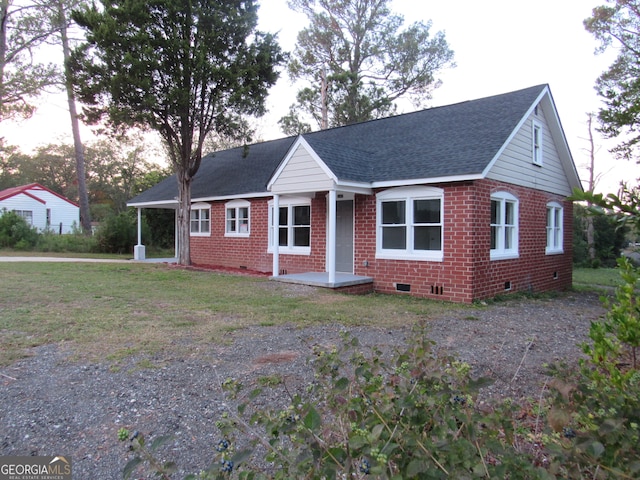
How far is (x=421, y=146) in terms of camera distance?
39.3 feet

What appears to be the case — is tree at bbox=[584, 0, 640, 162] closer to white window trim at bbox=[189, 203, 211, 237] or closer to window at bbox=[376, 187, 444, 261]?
window at bbox=[376, 187, 444, 261]

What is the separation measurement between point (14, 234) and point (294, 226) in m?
19.6

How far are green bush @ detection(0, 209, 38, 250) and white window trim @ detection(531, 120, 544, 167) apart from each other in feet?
85.0

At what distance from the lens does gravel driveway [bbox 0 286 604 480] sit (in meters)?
3.20

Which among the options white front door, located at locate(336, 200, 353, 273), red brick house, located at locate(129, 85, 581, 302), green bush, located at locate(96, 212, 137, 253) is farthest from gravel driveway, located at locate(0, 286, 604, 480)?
green bush, located at locate(96, 212, 137, 253)

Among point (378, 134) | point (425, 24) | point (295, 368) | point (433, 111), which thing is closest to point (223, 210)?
point (378, 134)

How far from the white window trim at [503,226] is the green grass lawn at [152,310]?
2520mm

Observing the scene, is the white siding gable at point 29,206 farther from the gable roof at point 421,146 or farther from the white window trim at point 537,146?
the white window trim at point 537,146

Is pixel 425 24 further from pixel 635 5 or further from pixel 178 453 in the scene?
pixel 178 453

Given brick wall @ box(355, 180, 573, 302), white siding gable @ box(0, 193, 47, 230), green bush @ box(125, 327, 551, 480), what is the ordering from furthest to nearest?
white siding gable @ box(0, 193, 47, 230) < brick wall @ box(355, 180, 573, 302) < green bush @ box(125, 327, 551, 480)

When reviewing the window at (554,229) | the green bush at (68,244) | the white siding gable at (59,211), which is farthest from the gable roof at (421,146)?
the white siding gable at (59,211)

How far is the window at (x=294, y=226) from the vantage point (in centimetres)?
1365

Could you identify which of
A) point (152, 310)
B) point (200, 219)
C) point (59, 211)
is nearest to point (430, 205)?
point (152, 310)

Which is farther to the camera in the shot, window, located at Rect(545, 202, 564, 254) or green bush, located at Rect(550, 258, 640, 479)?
window, located at Rect(545, 202, 564, 254)
